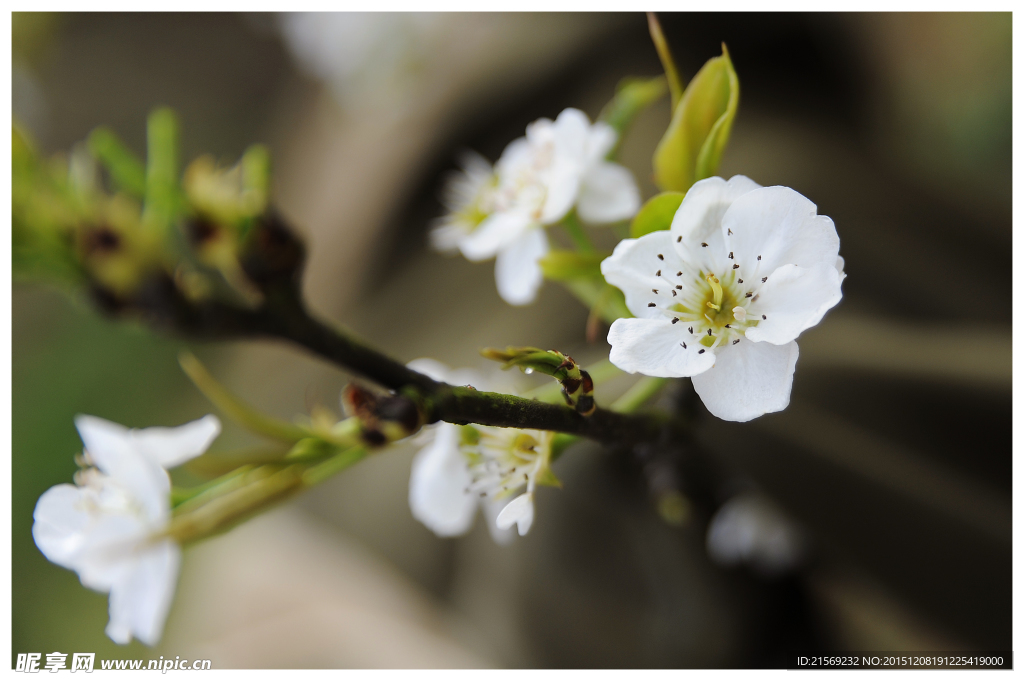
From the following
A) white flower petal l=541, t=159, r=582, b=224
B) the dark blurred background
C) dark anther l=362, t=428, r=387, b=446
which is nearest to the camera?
dark anther l=362, t=428, r=387, b=446

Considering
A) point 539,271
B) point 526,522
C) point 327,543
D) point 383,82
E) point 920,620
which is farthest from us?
point 383,82

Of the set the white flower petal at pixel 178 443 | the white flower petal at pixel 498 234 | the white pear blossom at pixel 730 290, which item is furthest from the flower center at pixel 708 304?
the white flower petal at pixel 178 443

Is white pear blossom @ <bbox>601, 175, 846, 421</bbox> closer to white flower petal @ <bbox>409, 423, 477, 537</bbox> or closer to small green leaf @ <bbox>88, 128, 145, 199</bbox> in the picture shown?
white flower petal @ <bbox>409, 423, 477, 537</bbox>

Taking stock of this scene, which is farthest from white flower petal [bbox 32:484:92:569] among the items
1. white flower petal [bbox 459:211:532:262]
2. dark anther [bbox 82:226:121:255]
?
white flower petal [bbox 459:211:532:262]

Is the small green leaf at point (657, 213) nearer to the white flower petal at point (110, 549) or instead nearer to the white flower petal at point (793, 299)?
the white flower petal at point (793, 299)

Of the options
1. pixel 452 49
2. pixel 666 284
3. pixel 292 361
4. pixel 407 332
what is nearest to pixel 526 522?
pixel 666 284

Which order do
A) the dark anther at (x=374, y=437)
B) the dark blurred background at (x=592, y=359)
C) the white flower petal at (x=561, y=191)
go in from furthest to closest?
1. the dark blurred background at (x=592, y=359)
2. the white flower petal at (x=561, y=191)
3. the dark anther at (x=374, y=437)

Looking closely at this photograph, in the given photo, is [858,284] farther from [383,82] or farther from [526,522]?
[383,82]
